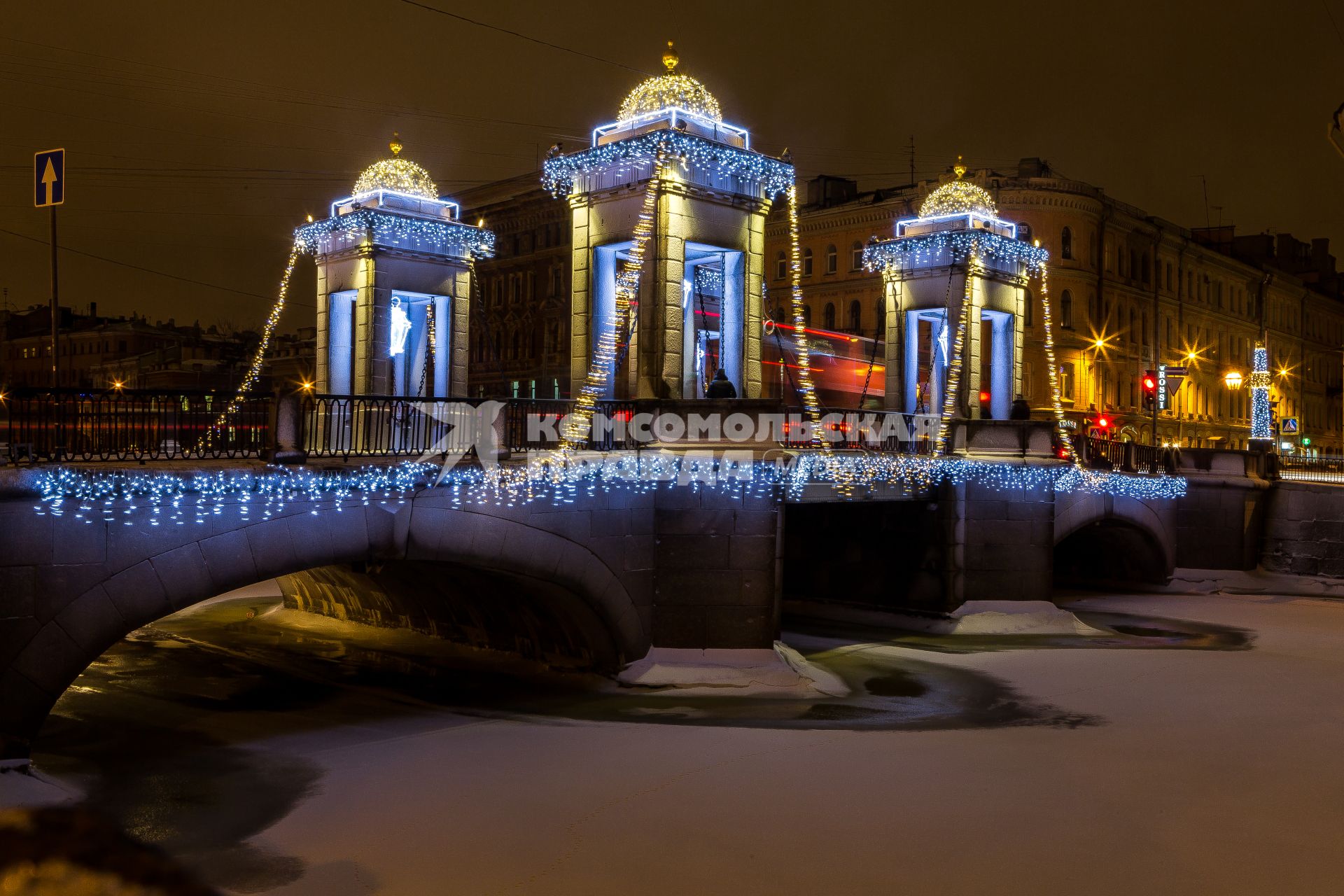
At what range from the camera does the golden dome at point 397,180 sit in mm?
21359

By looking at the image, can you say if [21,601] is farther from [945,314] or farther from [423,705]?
[945,314]

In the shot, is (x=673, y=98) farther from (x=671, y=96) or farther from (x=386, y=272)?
(x=386, y=272)

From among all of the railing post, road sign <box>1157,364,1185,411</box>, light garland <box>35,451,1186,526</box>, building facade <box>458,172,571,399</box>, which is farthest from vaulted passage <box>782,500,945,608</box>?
building facade <box>458,172,571,399</box>

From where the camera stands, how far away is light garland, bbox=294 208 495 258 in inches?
803

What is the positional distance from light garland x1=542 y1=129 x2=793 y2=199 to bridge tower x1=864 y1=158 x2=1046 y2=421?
6857 millimetres

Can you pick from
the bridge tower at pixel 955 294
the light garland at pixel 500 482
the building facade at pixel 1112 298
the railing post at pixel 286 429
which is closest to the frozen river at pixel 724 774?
the light garland at pixel 500 482

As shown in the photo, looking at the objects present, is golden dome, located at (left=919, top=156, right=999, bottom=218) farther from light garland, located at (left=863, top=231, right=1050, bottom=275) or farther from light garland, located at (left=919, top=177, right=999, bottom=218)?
light garland, located at (left=863, top=231, right=1050, bottom=275)

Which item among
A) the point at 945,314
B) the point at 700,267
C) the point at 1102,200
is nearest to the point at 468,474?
the point at 700,267

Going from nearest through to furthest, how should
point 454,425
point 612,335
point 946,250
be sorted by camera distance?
point 454,425, point 612,335, point 946,250

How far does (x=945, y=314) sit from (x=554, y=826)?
16.4m

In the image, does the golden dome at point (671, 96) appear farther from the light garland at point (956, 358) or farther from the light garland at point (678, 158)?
the light garland at point (956, 358)

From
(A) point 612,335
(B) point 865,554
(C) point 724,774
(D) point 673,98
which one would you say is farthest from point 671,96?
(B) point 865,554

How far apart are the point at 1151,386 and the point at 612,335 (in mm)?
20948

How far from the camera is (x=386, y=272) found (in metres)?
20.6
